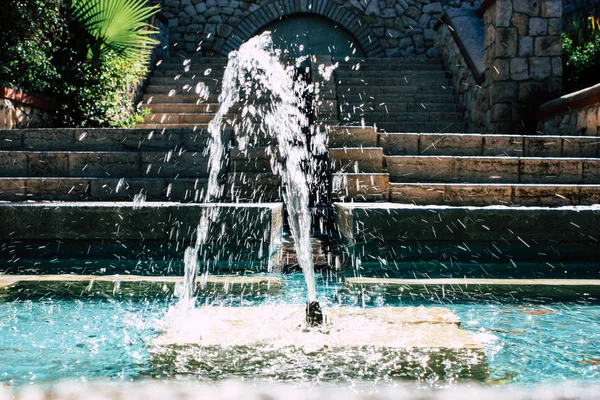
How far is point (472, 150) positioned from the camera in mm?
5707

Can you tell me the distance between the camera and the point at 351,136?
18.5 feet

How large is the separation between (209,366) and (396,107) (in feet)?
23.1

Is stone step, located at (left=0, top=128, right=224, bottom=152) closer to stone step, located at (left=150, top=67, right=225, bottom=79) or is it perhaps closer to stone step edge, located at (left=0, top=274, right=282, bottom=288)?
stone step edge, located at (left=0, top=274, right=282, bottom=288)

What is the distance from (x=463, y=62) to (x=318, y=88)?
7.36ft

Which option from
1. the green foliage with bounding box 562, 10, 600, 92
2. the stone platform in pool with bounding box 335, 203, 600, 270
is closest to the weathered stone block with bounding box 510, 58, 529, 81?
the green foliage with bounding box 562, 10, 600, 92

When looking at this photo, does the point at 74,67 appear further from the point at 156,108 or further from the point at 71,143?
the point at 71,143

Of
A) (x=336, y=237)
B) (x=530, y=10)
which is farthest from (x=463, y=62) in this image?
(x=336, y=237)

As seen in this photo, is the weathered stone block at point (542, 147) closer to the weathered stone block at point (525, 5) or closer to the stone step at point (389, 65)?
the weathered stone block at point (525, 5)

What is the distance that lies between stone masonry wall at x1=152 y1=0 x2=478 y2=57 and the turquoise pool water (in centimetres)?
1108

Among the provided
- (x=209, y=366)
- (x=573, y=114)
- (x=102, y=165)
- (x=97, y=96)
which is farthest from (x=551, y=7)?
(x=209, y=366)

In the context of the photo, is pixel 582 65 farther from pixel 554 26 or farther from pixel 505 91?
pixel 505 91

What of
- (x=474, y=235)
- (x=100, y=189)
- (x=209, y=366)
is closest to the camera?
(x=209, y=366)

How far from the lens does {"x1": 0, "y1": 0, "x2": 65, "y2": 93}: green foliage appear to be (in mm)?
6680

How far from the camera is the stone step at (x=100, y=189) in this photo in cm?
514
